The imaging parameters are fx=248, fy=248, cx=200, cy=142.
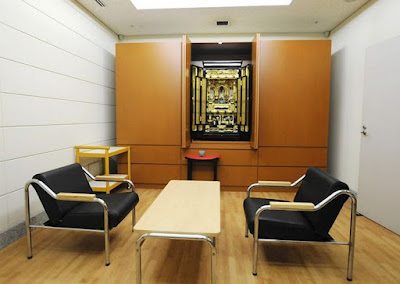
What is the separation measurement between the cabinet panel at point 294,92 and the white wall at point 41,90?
101 inches

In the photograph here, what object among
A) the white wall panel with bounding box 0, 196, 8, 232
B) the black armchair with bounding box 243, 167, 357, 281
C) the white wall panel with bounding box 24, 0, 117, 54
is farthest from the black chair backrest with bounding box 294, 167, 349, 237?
the white wall panel with bounding box 24, 0, 117, 54

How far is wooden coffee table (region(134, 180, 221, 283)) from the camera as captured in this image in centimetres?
151

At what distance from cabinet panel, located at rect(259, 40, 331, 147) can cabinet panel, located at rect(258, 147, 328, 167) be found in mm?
96

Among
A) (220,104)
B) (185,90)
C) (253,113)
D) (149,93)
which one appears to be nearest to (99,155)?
(149,93)

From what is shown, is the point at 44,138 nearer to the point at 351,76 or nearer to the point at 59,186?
the point at 59,186

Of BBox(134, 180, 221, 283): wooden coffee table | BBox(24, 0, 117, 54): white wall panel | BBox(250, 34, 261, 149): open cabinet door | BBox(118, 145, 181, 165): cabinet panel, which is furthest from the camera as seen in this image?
BBox(118, 145, 181, 165): cabinet panel

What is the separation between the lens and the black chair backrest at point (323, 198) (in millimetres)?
1782

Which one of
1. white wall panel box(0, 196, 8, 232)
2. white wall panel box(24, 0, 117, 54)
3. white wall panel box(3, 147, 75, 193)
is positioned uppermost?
white wall panel box(24, 0, 117, 54)

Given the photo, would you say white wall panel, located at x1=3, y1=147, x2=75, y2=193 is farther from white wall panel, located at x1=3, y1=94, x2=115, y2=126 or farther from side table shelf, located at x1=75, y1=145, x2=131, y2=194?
white wall panel, located at x1=3, y1=94, x2=115, y2=126

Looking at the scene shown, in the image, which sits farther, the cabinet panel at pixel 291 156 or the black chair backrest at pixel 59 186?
the cabinet panel at pixel 291 156

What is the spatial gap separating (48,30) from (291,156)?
3.61 m

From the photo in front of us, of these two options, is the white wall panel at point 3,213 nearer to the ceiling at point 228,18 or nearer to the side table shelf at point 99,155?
the side table shelf at point 99,155

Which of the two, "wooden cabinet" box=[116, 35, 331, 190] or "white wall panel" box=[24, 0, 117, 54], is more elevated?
"white wall panel" box=[24, 0, 117, 54]

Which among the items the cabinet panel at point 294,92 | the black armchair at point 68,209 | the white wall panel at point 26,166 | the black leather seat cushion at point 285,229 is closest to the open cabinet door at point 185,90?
the cabinet panel at point 294,92
